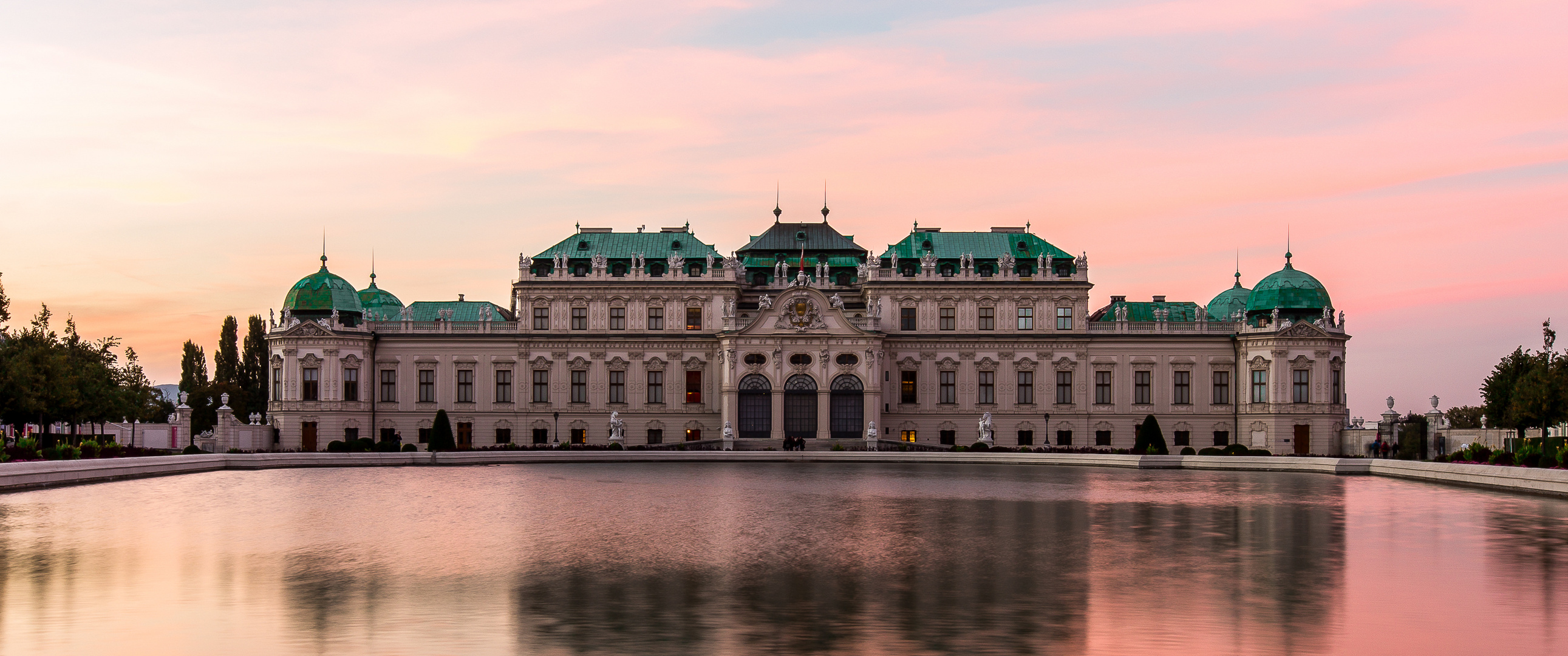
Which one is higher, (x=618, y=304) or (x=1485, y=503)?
(x=618, y=304)

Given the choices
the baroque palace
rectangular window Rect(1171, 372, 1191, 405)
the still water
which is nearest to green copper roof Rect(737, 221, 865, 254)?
the baroque palace

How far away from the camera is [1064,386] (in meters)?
85.8

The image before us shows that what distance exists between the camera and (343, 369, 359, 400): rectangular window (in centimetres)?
8512

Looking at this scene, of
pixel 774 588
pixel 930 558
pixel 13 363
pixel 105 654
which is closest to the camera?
pixel 105 654

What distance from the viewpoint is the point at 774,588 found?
19.9 m

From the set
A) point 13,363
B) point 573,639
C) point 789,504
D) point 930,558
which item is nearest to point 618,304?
point 13,363

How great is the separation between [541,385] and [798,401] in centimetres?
1757

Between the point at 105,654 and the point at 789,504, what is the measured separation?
73.7 feet

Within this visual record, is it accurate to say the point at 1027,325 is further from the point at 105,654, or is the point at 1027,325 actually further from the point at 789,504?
the point at 105,654

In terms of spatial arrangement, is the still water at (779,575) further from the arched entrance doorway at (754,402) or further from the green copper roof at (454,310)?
the green copper roof at (454,310)

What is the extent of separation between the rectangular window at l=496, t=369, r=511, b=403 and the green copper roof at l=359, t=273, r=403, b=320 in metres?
8.94

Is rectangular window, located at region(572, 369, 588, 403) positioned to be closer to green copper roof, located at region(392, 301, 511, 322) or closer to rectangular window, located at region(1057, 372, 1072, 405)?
green copper roof, located at region(392, 301, 511, 322)

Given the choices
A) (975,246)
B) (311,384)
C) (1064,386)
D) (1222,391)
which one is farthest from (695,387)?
(1222,391)

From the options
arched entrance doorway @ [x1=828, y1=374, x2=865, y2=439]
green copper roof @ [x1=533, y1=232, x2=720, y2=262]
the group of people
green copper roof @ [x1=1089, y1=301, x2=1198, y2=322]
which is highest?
green copper roof @ [x1=533, y1=232, x2=720, y2=262]
